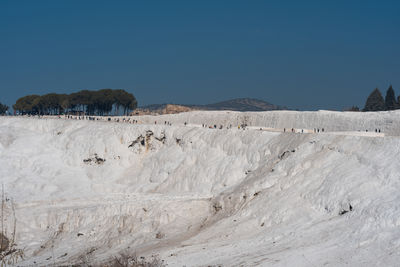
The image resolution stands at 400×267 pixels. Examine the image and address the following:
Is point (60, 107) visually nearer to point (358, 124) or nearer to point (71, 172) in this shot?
point (71, 172)

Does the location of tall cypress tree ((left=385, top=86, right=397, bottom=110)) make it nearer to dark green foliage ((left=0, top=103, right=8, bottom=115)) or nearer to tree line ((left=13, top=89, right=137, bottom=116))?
tree line ((left=13, top=89, right=137, bottom=116))

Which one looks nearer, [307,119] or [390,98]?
[307,119]

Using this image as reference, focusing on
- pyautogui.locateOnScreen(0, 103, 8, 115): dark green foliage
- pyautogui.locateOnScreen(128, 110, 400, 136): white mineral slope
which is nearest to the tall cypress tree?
pyautogui.locateOnScreen(128, 110, 400, 136): white mineral slope

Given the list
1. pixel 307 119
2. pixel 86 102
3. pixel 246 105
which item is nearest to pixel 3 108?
pixel 86 102

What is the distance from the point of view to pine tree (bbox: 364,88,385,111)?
85438mm

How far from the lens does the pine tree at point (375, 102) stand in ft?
280

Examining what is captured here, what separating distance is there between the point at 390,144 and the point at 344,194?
4939 mm

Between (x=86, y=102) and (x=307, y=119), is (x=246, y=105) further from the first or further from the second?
(x=307, y=119)

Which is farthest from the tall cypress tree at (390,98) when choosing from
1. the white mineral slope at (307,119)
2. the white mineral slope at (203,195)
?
the white mineral slope at (203,195)

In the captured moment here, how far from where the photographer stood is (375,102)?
282ft

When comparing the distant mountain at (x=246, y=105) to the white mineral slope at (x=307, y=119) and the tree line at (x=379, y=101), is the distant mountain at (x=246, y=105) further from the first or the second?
the white mineral slope at (x=307, y=119)

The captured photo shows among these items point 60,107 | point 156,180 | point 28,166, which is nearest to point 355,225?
point 156,180

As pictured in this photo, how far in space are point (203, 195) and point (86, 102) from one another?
55240mm

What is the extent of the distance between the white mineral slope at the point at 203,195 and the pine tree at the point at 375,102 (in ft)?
96.3
